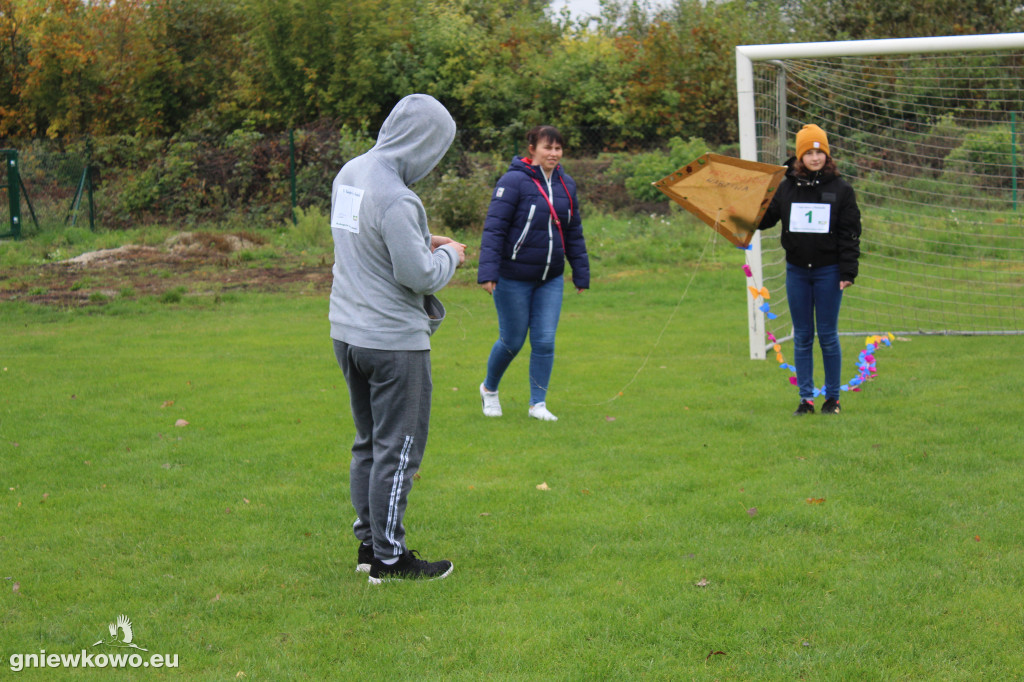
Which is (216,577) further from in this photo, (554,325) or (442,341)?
(442,341)

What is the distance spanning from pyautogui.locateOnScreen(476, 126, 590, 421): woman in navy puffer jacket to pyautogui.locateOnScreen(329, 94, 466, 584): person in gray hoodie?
2.59 metres

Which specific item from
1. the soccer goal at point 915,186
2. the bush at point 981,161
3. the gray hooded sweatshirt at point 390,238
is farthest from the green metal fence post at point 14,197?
the gray hooded sweatshirt at point 390,238

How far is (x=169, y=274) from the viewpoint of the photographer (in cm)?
1529

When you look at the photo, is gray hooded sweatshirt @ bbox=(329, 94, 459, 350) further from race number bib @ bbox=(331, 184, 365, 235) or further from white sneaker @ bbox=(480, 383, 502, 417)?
white sneaker @ bbox=(480, 383, 502, 417)

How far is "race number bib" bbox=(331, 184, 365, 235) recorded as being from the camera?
4.01 metres

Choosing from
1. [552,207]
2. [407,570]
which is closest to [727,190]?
[552,207]

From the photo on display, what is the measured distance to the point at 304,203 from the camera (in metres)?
→ 21.1

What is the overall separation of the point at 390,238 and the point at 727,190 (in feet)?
12.3

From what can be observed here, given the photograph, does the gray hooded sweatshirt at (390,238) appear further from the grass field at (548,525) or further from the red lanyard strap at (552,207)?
the red lanyard strap at (552,207)

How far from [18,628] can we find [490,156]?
1766 centimetres

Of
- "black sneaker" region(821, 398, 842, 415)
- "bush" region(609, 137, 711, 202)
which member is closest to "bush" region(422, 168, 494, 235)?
"bush" region(609, 137, 711, 202)

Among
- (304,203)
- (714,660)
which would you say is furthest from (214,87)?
(714,660)

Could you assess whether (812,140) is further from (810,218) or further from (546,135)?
(546,135)

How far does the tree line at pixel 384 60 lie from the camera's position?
22.5m
